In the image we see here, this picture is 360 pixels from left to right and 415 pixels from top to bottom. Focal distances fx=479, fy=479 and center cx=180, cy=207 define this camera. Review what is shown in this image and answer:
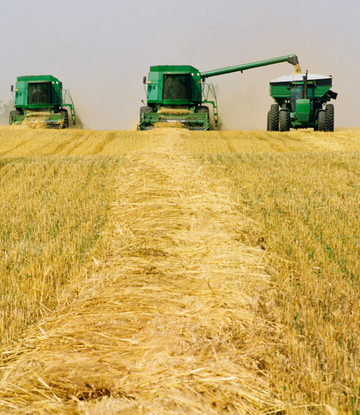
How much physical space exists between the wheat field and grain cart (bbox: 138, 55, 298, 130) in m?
11.8

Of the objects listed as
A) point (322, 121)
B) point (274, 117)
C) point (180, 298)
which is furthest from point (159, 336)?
point (274, 117)

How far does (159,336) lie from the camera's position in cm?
283

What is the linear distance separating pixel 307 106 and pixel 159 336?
16917 millimetres

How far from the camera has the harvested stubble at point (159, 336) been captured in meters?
2.26

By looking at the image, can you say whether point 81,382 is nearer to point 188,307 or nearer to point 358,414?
point 188,307

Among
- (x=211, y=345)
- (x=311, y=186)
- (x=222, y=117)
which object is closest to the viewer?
(x=211, y=345)

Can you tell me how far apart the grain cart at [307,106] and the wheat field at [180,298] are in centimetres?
1136

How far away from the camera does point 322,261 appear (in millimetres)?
4070

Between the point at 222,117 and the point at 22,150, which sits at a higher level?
the point at 222,117

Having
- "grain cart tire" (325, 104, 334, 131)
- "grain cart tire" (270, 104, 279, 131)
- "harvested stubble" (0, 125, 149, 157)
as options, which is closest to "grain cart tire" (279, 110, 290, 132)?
"grain cart tire" (270, 104, 279, 131)

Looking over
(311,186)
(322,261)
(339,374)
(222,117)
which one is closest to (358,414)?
(339,374)

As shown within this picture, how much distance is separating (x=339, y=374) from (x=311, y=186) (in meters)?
5.62

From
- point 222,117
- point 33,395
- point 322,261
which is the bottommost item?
point 33,395

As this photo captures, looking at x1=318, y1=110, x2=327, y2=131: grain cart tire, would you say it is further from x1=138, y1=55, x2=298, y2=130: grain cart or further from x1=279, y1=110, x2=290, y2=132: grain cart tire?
x1=138, y1=55, x2=298, y2=130: grain cart
